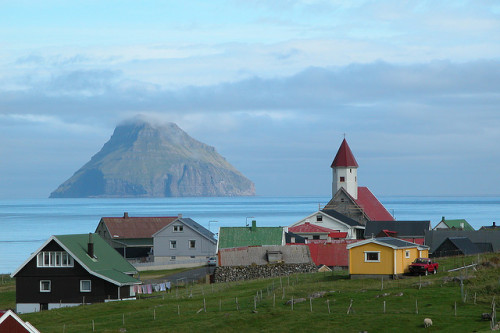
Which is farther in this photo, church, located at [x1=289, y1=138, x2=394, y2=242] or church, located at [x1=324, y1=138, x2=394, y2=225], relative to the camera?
church, located at [x1=324, y1=138, x2=394, y2=225]

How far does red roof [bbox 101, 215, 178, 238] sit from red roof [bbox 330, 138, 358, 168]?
33.2m

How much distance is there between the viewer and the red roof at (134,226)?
4358 inches

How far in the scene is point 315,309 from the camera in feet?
151

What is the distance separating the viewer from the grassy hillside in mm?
41438

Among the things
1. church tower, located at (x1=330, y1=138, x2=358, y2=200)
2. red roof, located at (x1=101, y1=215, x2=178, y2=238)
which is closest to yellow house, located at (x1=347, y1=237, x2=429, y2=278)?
red roof, located at (x1=101, y1=215, x2=178, y2=238)

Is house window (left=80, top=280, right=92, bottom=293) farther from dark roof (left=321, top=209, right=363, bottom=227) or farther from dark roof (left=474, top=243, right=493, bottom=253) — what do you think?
dark roof (left=321, top=209, right=363, bottom=227)

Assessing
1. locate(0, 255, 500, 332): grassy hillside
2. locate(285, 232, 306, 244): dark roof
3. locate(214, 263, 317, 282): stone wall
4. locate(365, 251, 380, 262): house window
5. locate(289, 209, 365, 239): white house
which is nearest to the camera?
locate(0, 255, 500, 332): grassy hillside

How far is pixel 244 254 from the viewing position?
7631 cm

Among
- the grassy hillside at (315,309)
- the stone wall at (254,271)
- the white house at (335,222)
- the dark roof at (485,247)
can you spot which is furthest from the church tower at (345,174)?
the grassy hillside at (315,309)

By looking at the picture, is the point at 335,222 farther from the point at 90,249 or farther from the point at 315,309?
the point at 315,309

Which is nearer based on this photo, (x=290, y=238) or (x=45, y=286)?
(x=45, y=286)

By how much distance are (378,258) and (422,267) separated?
3228 millimetres

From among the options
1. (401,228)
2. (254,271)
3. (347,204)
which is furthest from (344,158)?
(254,271)

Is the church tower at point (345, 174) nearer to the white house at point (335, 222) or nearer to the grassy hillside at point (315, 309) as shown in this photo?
the white house at point (335, 222)
